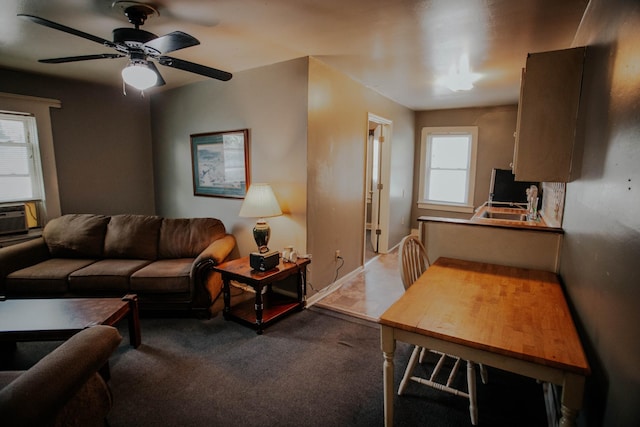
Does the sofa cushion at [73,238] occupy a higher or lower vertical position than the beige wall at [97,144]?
lower

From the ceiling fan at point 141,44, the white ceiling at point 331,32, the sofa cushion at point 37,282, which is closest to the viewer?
the ceiling fan at point 141,44

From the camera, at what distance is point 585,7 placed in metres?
1.89

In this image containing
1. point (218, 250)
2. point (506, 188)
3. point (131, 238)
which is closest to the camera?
point (218, 250)

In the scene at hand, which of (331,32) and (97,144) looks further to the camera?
(97,144)

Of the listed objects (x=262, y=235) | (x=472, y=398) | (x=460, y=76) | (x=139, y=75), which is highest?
(x=460, y=76)

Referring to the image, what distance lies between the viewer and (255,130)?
131 inches

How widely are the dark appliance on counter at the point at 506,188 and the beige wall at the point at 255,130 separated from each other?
11.5 ft

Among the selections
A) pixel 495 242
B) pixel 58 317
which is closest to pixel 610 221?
pixel 495 242

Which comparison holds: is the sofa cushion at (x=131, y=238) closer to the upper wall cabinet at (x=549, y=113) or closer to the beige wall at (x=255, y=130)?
the beige wall at (x=255, y=130)

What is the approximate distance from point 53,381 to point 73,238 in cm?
274

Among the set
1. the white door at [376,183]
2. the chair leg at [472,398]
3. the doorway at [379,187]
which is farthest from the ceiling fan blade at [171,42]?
the white door at [376,183]

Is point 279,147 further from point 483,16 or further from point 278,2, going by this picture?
point 483,16

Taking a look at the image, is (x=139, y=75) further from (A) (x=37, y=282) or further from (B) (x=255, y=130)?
(A) (x=37, y=282)

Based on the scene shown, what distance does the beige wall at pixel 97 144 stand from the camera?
→ 142 inches
